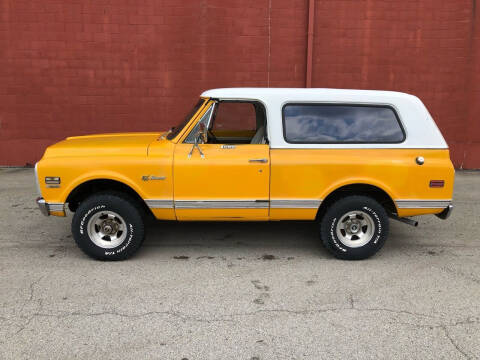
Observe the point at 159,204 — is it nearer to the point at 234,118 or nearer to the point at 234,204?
the point at 234,204

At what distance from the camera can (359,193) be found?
4.85 meters

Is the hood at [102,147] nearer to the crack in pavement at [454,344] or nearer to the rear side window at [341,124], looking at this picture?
the rear side window at [341,124]

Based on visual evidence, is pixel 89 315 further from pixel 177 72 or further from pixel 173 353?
pixel 177 72

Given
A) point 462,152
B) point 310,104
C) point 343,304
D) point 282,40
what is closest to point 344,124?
point 310,104

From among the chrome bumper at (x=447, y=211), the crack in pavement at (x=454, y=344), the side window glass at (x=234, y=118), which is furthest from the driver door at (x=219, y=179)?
the crack in pavement at (x=454, y=344)

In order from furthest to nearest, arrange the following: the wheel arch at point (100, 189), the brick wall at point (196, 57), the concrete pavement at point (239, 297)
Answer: the brick wall at point (196, 57)
the wheel arch at point (100, 189)
the concrete pavement at point (239, 297)

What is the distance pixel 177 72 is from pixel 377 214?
621 centimetres

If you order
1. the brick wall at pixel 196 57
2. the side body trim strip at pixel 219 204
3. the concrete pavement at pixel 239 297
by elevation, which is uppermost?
the brick wall at pixel 196 57

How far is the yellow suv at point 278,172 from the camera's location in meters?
4.54

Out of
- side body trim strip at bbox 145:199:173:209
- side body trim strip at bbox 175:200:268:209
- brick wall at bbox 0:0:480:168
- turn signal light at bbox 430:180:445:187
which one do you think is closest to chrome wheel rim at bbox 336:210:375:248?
turn signal light at bbox 430:180:445:187

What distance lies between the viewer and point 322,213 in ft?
16.1

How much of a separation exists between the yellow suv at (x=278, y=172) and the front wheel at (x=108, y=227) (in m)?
0.01

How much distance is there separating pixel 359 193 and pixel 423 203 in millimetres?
661

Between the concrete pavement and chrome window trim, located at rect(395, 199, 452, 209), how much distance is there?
610 mm
